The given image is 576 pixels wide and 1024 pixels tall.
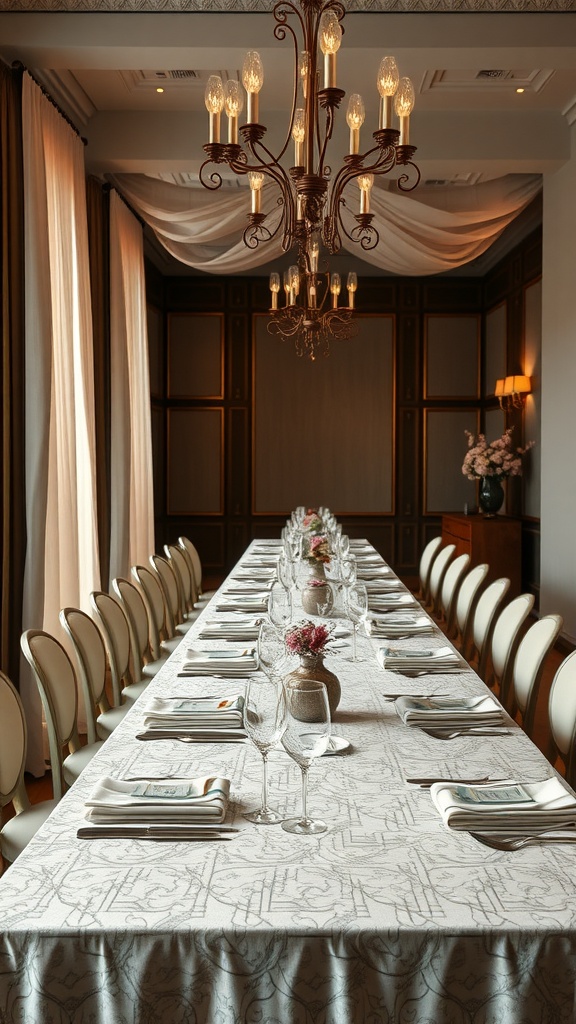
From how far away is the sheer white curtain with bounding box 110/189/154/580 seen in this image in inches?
264

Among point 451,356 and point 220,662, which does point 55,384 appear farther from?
point 451,356

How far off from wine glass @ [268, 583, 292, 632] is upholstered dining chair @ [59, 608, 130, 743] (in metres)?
0.70

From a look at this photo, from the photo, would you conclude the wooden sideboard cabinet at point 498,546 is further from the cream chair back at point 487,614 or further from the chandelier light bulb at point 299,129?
the chandelier light bulb at point 299,129

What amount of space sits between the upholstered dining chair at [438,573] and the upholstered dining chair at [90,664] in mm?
3068

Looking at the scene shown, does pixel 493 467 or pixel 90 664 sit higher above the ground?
pixel 493 467

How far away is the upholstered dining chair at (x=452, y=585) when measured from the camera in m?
5.43

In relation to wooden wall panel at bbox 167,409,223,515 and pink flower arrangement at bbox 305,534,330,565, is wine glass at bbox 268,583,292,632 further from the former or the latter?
wooden wall panel at bbox 167,409,223,515

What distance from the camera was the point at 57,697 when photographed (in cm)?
282

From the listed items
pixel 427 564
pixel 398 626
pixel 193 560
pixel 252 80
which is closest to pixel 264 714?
pixel 398 626

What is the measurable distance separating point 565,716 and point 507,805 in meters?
1.07

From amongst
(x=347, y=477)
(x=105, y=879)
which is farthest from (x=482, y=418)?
(x=105, y=879)

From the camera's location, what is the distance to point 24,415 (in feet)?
15.4

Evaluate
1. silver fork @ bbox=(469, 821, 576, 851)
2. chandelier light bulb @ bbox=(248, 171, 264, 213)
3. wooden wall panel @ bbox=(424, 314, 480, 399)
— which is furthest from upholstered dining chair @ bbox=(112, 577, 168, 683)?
wooden wall panel @ bbox=(424, 314, 480, 399)

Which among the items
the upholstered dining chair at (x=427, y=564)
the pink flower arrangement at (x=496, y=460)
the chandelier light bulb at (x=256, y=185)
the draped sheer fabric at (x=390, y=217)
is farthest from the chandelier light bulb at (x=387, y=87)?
the pink flower arrangement at (x=496, y=460)
